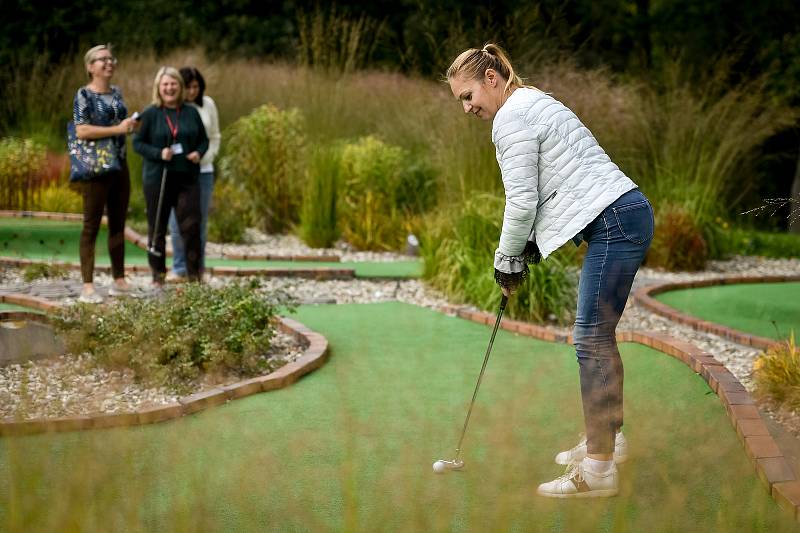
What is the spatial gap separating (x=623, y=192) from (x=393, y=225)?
773 centimetres

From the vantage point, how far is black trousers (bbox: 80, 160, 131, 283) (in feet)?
22.7

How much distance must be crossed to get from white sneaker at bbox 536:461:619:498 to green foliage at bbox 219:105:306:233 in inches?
324

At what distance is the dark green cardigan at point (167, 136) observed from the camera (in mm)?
7160

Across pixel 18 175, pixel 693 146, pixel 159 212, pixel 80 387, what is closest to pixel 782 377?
pixel 80 387

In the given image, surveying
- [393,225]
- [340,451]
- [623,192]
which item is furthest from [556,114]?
[393,225]

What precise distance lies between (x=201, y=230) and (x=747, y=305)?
4047 millimetres

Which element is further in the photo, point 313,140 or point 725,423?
point 313,140

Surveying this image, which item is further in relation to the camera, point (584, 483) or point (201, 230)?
point (201, 230)

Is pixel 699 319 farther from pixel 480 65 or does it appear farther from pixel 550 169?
pixel 480 65

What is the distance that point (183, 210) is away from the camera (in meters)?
7.26

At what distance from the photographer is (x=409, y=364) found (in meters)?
5.52

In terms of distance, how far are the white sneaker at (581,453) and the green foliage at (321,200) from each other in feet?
22.9

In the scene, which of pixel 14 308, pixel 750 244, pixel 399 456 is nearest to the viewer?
pixel 399 456

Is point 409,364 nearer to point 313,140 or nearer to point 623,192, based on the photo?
point 623,192
